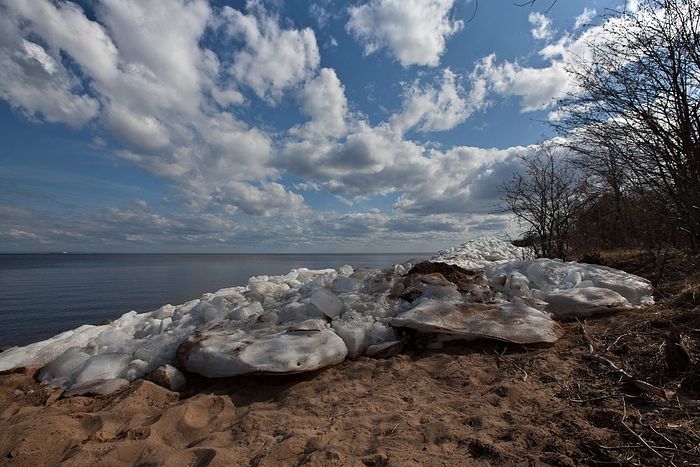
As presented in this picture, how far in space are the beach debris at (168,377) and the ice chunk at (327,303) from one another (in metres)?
1.59

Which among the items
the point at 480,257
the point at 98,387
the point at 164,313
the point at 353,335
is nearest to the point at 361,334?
the point at 353,335

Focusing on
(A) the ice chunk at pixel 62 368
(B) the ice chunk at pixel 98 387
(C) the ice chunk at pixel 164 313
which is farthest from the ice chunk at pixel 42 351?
(B) the ice chunk at pixel 98 387

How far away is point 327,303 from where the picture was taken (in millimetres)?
4359

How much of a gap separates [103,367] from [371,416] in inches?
110

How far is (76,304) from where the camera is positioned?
36.2 ft

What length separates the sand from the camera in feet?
6.49

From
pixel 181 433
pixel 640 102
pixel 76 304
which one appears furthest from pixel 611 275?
pixel 76 304

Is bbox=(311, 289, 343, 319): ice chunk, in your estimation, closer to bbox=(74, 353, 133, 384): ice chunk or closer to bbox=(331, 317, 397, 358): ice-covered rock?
bbox=(331, 317, 397, 358): ice-covered rock

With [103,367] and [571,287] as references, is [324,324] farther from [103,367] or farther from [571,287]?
[571,287]

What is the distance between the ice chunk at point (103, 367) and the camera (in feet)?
11.3

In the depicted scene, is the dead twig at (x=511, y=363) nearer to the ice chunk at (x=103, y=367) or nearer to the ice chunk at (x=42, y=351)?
the ice chunk at (x=103, y=367)

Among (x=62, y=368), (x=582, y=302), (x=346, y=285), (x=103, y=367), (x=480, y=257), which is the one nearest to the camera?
(x=103, y=367)

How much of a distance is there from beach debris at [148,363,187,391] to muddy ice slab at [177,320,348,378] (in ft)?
0.34

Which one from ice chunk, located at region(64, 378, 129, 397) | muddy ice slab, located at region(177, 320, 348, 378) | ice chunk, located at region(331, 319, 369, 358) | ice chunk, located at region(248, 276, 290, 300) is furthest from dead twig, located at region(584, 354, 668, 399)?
ice chunk, located at region(248, 276, 290, 300)
